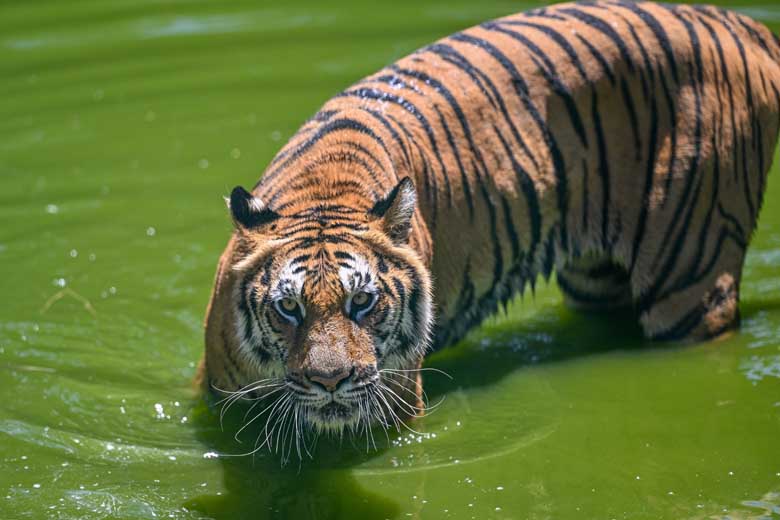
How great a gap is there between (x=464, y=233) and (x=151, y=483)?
138 centimetres

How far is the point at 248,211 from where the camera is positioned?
3.67 metres

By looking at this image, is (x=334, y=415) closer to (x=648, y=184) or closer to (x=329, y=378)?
(x=329, y=378)

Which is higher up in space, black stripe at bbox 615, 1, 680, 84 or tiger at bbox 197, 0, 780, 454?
black stripe at bbox 615, 1, 680, 84

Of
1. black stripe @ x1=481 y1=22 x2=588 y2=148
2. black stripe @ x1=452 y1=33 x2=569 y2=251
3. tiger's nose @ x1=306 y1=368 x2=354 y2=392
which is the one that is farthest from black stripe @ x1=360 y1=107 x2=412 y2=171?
tiger's nose @ x1=306 y1=368 x2=354 y2=392

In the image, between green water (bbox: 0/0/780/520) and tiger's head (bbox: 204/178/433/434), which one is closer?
tiger's head (bbox: 204/178/433/434)

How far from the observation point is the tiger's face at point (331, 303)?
11.4ft

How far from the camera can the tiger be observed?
3869 millimetres

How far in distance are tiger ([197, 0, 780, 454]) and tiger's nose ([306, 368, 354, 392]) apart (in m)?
0.28

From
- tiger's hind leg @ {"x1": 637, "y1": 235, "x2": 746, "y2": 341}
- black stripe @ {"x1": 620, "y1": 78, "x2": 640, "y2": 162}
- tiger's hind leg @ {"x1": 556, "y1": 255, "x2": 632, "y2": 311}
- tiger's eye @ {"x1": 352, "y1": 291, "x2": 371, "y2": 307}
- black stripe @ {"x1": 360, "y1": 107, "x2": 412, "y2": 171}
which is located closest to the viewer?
tiger's eye @ {"x1": 352, "y1": 291, "x2": 371, "y2": 307}

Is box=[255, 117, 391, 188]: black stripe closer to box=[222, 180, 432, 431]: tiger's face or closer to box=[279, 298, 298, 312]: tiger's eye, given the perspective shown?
box=[222, 180, 432, 431]: tiger's face

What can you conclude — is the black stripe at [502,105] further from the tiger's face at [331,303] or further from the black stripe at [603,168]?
the tiger's face at [331,303]

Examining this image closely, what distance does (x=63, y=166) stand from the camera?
270 inches

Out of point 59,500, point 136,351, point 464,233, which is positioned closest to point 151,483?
point 59,500

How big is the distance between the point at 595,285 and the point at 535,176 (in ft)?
2.63
